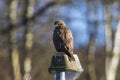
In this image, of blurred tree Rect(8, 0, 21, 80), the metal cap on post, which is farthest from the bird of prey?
blurred tree Rect(8, 0, 21, 80)

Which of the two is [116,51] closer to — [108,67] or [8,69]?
[108,67]

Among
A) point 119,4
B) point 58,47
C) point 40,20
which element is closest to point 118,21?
point 119,4

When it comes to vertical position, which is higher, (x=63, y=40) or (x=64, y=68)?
(x=63, y=40)

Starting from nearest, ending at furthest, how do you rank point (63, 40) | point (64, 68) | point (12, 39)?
point (64, 68) → point (63, 40) → point (12, 39)

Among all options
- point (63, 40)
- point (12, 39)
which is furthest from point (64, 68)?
point (12, 39)

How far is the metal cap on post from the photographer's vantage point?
7.26 metres

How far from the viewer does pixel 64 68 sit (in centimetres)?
728

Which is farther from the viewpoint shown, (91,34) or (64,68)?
(91,34)

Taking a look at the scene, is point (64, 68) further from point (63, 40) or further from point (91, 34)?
point (91, 34)

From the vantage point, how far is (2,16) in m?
28.8

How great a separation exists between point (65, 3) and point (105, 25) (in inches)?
309

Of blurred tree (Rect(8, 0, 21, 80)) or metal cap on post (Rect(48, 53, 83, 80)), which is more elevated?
metal cap on post (Rect(48, 53, 83, 80))

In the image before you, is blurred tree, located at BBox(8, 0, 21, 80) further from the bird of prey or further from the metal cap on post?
the metal cap on post

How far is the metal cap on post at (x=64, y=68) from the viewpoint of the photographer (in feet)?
23.8
